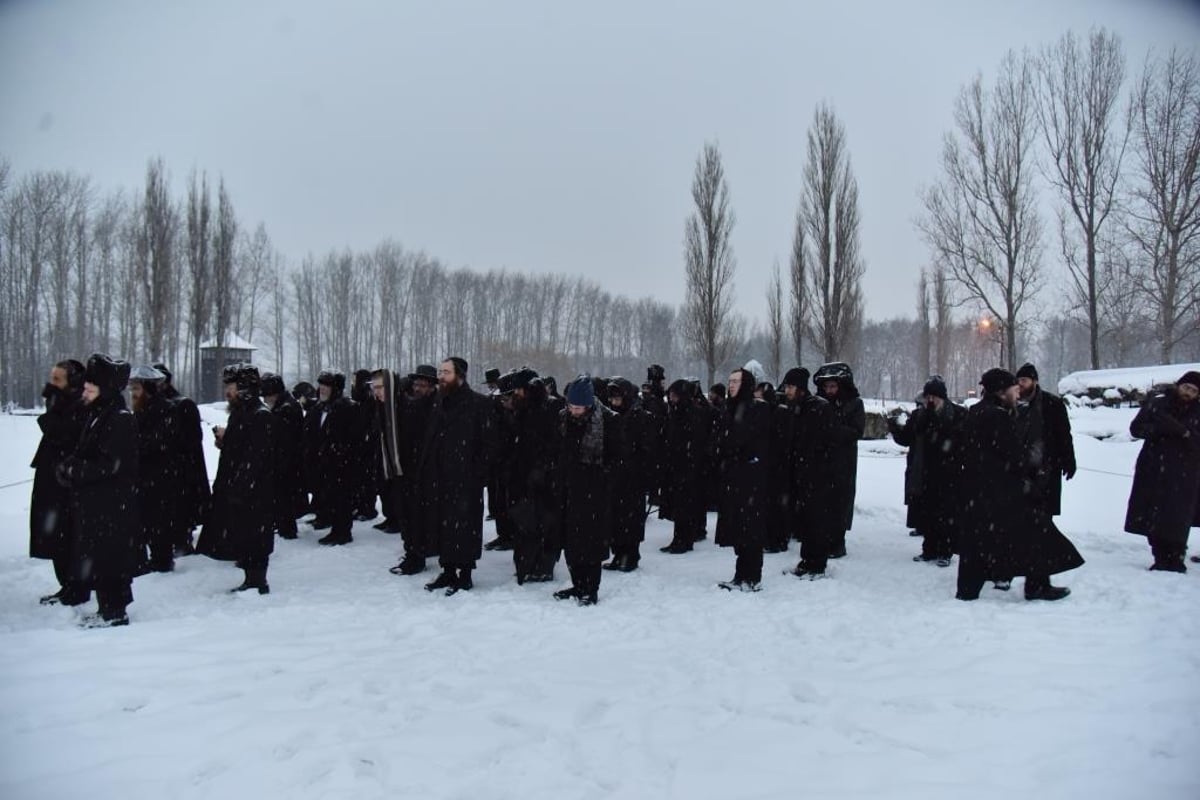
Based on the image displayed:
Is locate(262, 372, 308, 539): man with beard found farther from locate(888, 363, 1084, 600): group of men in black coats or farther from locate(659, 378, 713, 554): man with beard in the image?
locate(888, 363, 1084, 600): group of men in black coats

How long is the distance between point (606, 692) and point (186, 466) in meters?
4.93

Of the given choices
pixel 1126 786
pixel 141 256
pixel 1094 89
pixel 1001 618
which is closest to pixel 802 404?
pixel 1001 618

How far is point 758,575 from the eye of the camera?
20.1ft

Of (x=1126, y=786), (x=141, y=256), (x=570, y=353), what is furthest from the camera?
(x=570, y=353)

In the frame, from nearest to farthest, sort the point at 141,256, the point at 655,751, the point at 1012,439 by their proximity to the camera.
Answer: the point at 655,751, the point at 1012,439, the point at 141,256

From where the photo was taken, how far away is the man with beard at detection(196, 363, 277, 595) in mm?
5680

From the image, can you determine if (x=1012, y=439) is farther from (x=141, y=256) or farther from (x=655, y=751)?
(x=141, y=256)

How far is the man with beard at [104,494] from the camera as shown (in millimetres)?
4703

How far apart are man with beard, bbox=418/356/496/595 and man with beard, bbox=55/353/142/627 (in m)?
2.17

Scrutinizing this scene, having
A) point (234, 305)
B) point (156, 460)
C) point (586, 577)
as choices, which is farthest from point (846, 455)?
point (234, 305)

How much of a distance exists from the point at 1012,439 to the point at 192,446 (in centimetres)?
710

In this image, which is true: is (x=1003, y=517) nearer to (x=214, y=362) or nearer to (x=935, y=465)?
(x=935, y=465)

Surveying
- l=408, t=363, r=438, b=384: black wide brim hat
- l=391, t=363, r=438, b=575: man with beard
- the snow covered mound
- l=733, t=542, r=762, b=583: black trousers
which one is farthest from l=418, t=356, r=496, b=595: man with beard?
the snow covered mound

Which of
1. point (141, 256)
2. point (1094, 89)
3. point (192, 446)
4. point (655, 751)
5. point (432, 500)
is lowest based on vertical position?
point (655, 751)
